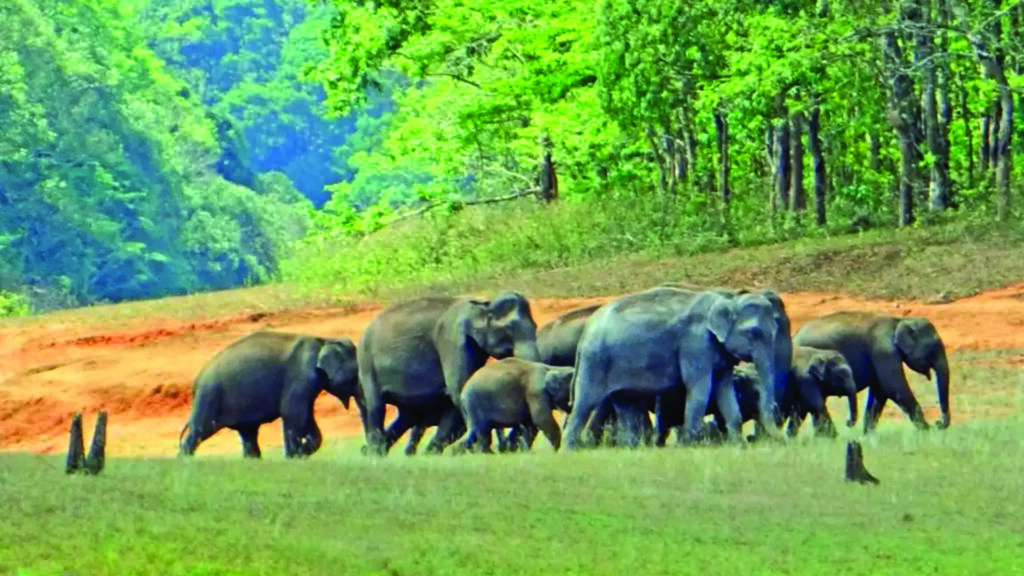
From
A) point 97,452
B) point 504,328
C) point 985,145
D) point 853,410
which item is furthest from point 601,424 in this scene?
point 985,145

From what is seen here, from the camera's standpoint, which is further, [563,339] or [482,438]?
[563,339]

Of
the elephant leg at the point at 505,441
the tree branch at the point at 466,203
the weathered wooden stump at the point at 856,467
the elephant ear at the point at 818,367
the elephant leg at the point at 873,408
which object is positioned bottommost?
the elephant leg at the point at 873,408

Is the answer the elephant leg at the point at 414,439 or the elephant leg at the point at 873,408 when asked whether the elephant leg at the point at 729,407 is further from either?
the elephant leg at the point at 414,439

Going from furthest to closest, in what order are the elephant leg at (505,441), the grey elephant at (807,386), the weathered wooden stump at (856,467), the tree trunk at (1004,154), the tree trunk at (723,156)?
the tree trunk at (723,156) → the tree trunk at (1004,154) → the grey elephant at (807,386) → the elephant leg at (505,441) → the weathered wooden stump at (856,467)

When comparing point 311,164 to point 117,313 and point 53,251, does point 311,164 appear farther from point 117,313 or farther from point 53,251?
point 117,313

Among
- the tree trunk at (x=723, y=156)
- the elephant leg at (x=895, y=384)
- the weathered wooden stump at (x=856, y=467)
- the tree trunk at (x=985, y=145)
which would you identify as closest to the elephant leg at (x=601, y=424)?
the elephant leg at (x=895, y=384)

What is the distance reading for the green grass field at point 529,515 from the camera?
526 inches

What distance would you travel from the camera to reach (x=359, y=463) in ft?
63.6

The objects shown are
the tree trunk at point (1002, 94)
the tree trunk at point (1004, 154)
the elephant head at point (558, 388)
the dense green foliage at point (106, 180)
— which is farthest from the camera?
the dense green foliage at point (106, 180)

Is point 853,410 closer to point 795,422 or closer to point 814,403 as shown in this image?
point 814,403

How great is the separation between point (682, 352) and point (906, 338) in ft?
11.8

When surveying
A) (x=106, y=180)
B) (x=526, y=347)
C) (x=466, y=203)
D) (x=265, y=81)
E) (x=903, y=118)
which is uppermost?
(x=265, y=81)

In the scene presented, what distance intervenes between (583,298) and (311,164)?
109 m

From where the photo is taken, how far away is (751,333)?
2180 centimetres
